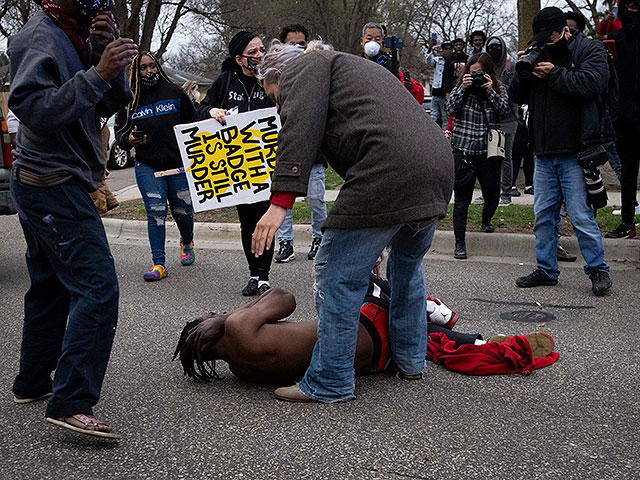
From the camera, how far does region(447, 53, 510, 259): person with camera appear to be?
7.10 m

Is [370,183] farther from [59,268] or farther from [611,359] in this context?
[611,359]

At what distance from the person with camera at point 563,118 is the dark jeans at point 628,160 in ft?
5.61

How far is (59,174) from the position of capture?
319cm

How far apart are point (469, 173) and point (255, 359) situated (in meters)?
3.97

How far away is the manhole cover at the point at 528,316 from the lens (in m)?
5.13

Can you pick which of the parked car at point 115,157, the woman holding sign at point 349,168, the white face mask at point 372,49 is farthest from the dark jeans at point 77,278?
the parked car at point 115,157

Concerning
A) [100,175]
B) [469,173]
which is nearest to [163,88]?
[469,173]

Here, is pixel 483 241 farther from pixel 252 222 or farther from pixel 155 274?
pixel 155 274

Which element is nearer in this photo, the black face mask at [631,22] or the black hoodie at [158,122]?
the black hoodie at [158,122]

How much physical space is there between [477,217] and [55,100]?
19.7 ft

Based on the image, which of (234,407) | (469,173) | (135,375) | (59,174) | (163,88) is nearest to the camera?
(59,174)

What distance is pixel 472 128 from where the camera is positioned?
7129mm

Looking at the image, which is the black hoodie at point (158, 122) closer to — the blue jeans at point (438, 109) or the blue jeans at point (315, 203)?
the blue jeans at point (315, 203)

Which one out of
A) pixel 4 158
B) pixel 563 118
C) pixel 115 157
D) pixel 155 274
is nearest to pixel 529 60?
pixel 563 118
